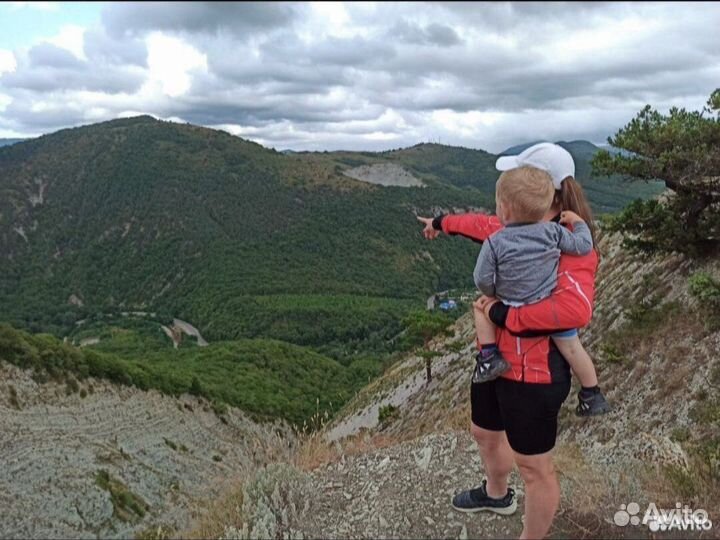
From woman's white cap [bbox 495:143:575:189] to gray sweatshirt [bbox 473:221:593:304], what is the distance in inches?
10.1

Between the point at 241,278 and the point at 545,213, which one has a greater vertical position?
the point at 545,213

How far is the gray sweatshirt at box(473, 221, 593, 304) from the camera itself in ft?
8.41

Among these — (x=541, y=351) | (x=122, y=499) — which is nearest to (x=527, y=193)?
(x=541, y=351)

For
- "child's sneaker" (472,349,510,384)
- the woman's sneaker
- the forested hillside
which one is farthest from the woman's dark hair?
the forested hillside

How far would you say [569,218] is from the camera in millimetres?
2713

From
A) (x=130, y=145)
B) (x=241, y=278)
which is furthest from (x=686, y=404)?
(x=130, y=145)

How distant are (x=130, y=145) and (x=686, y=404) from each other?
149533 millimetres

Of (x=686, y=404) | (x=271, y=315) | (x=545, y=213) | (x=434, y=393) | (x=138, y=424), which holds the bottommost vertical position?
(x=271, y=315)

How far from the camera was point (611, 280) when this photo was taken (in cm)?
1420

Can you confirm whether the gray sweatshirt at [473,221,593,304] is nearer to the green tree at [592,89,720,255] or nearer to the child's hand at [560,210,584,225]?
the child's hand at [560,210,584,225]

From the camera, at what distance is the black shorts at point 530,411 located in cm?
262

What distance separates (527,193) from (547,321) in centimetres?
59

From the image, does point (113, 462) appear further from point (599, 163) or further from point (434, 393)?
point (599, 163)

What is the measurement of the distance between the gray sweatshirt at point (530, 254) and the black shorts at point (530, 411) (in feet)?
1.37
